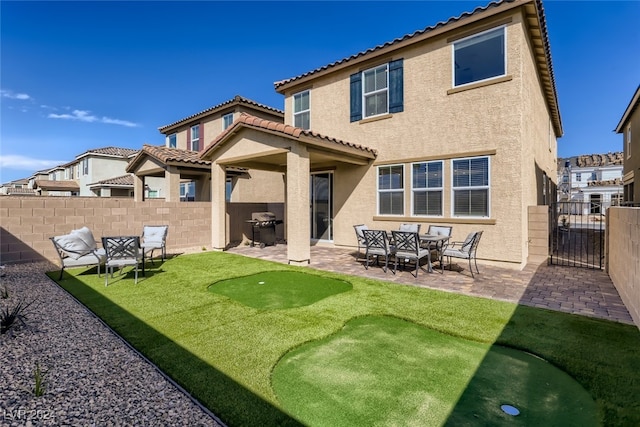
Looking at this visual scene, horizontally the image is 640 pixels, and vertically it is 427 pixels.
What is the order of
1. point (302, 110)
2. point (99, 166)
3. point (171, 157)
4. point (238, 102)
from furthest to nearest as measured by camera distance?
point (99, 166) < point (238, 102) < point (171, 157) < point (302, 110)

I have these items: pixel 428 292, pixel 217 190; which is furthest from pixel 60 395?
pixel 217 190

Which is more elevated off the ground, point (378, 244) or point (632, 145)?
point (632, 145)

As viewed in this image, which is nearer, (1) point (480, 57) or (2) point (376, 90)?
(1) point (480, 57)

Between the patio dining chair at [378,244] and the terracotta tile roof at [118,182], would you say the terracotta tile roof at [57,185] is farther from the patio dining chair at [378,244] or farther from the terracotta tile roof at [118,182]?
the patio dining chair at [378,244]

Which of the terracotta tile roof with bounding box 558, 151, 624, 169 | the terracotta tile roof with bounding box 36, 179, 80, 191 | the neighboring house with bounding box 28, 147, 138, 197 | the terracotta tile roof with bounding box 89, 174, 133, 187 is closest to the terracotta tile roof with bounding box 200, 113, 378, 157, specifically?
the terracotta tile roof with bounding box 89, 174, 133, 187

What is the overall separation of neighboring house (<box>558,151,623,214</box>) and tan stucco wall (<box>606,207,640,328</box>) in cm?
4746

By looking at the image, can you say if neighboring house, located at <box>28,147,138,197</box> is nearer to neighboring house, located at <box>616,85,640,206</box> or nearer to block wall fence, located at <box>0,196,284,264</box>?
block wall fence, located at <box>0,196,284,264</box>

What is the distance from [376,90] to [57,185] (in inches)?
1660

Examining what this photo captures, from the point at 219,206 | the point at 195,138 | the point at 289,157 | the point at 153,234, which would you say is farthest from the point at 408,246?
the point at 195,138

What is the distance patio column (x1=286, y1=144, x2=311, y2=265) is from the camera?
959cm

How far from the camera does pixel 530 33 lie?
9.69 m

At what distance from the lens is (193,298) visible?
6.50 m

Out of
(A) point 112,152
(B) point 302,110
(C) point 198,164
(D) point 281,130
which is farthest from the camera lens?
(A) point 112,152

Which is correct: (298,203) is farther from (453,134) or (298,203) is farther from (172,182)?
(172,182)
